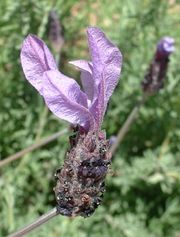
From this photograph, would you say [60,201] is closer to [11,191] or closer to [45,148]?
[11,191]

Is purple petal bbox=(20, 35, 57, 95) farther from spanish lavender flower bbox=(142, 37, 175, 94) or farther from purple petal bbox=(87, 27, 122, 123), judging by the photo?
spanish lavender flower bbox=(142, 37, 175, 94)

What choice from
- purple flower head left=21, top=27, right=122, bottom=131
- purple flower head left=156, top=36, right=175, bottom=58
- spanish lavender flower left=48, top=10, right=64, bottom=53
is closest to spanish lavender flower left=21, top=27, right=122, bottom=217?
purple flower head left=21, top=27, right=122, bottom=131

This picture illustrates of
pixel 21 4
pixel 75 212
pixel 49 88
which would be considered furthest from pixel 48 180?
pixel 49 88

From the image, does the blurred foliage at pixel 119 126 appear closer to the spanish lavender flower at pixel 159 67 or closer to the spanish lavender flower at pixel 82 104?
the spanish lavender flower at pixel 159 67

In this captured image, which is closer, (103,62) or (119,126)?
(103,62)

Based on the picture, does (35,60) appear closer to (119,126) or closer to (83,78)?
(83,78)

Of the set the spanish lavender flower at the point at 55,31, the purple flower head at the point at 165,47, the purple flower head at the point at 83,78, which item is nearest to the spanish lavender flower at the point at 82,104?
the purple flower head at the point at 83,78

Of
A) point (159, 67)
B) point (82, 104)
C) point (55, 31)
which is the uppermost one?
point (82, 104)

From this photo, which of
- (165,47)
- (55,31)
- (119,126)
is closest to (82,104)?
(165,47)
